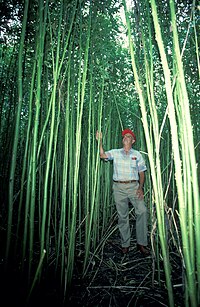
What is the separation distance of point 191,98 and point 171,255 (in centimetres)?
183

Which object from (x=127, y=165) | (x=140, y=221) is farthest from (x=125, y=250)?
(x=127, y=165)

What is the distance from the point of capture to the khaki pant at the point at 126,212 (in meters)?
2.09

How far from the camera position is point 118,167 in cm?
229

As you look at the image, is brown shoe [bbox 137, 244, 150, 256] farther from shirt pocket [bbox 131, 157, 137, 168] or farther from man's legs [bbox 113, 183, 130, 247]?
shirt pocket [bbox 131, 157, 137, 168]

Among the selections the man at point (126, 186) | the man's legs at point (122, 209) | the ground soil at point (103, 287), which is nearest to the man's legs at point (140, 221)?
the man at point (126, 186)

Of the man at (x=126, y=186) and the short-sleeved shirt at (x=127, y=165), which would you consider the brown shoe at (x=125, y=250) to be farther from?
the short-sleeved shirt at (x=127, y=165)

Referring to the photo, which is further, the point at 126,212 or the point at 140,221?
the point at 126,212

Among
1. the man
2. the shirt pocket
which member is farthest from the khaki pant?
the shirt pocket

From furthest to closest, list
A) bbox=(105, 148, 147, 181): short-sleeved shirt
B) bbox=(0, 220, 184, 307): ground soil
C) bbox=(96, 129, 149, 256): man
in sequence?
bbox=(105, 148, 147, 181): short-sleeved shirt
bbox=(96, 129, 149, 256): man
bbox=(0, 220, 184, 307): ground soil

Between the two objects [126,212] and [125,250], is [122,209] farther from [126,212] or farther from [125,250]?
[125,250]

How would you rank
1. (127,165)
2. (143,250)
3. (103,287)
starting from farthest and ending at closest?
(127,165)
(143,250)
(103,287)

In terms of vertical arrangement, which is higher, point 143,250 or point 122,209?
point 122,209

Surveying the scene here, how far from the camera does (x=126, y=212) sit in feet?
7.39

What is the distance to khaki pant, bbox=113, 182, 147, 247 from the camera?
2.09 m
